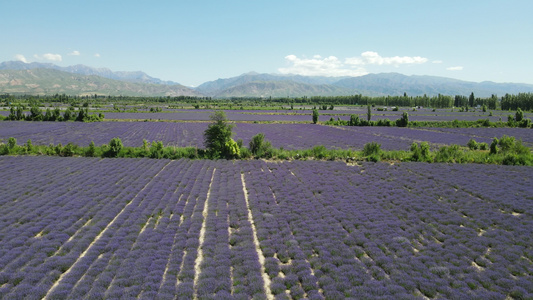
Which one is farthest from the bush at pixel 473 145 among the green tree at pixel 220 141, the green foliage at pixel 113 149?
the green foliage at pixel 113 149

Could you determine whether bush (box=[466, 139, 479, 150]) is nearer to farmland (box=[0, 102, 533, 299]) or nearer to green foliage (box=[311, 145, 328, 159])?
farmland (box=[0, 102, 533, 299])

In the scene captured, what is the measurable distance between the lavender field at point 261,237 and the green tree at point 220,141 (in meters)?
8.85

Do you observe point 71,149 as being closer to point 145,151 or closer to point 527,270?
point 145,151

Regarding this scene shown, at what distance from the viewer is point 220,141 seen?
3234 cm

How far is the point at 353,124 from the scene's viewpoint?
71.9m

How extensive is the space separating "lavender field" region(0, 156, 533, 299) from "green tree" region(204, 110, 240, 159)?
885cm

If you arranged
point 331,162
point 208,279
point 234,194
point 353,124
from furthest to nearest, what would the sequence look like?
point 353,124
point 331,162
point 234,194
point 208,279

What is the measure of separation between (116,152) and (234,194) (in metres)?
18.9

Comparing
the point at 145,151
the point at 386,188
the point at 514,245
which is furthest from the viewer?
the point at 145,151

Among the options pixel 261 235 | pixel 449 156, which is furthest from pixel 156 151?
pixel 449 156

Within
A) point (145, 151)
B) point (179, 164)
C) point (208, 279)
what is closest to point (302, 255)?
point (208, 279)

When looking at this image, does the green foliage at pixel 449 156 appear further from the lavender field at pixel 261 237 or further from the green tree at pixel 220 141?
the green tree at pixel 220 141

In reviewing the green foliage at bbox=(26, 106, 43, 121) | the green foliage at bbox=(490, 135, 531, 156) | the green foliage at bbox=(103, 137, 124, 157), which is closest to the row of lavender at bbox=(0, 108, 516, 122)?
the green foliage at bbox=(26, 106, 43, 121)

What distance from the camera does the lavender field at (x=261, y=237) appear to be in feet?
29.8
